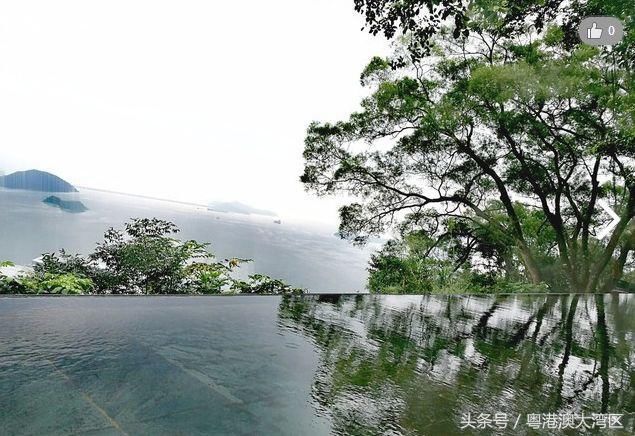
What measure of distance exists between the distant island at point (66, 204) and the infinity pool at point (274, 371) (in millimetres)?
19327

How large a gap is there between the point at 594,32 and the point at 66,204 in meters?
21.6

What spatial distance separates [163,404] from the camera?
66.5 inches

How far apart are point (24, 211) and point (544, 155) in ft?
64.0

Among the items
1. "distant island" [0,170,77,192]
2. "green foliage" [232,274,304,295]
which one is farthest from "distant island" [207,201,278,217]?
"green foliage" [232,274,304,295]

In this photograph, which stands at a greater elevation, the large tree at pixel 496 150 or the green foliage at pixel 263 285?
the large tree at pixel 496 150

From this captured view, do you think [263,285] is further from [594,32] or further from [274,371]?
[594,32]

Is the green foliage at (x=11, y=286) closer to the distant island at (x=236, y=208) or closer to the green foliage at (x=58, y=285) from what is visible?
the green foliage at (x=58, y=285)

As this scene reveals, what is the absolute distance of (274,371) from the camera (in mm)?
2186

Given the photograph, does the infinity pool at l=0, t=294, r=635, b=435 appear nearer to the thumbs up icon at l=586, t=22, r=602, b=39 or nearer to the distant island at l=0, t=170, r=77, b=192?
the thumbs up icon at l=586, t=22, r=602, b=39

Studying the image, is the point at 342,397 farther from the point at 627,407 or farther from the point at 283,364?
the point at 627,407

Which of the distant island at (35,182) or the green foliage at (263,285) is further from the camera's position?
the distant island at (35,182)

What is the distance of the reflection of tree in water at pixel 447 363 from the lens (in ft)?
6.46

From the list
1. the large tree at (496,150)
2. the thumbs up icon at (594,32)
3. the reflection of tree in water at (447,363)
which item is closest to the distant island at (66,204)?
the large tree at (496,150)

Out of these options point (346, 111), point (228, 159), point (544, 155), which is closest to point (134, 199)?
point (228, 159)
